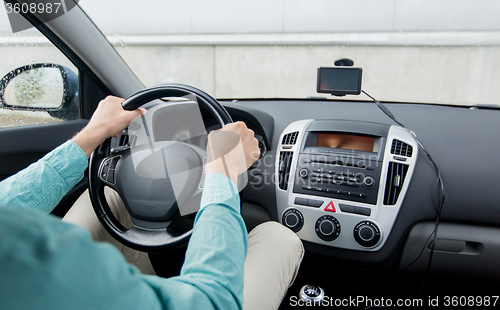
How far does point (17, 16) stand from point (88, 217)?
93 centimetres

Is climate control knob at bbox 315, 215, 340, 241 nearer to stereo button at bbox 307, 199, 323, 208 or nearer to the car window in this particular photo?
stereo button at bbox 307, 199, 323, 208

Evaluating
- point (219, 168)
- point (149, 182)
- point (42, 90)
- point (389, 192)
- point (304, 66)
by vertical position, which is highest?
point (304, 66)

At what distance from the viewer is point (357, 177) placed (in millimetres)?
1410

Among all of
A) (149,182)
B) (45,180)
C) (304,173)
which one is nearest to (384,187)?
(304,173)

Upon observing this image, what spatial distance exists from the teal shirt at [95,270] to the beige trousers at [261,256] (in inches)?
16.6

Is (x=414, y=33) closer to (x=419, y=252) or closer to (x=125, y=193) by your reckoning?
(x=419, y=252)

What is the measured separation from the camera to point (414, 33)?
5.27 metres

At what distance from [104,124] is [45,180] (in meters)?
0.28

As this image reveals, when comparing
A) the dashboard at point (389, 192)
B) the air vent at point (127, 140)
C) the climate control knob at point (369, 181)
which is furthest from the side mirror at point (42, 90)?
the climate control knob at point (369, 181)

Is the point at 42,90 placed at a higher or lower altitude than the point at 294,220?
higher

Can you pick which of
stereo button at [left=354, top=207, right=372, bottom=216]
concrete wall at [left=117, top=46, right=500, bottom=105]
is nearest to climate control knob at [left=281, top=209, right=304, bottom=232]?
stereo button at [left=354, top=207, right=372, bottom=216]

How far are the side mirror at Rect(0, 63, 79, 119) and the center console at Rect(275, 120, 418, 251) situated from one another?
4.01ft

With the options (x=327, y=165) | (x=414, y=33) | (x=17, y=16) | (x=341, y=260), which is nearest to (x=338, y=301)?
(x=341, y=260)

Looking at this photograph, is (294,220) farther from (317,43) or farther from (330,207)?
(317,43)
